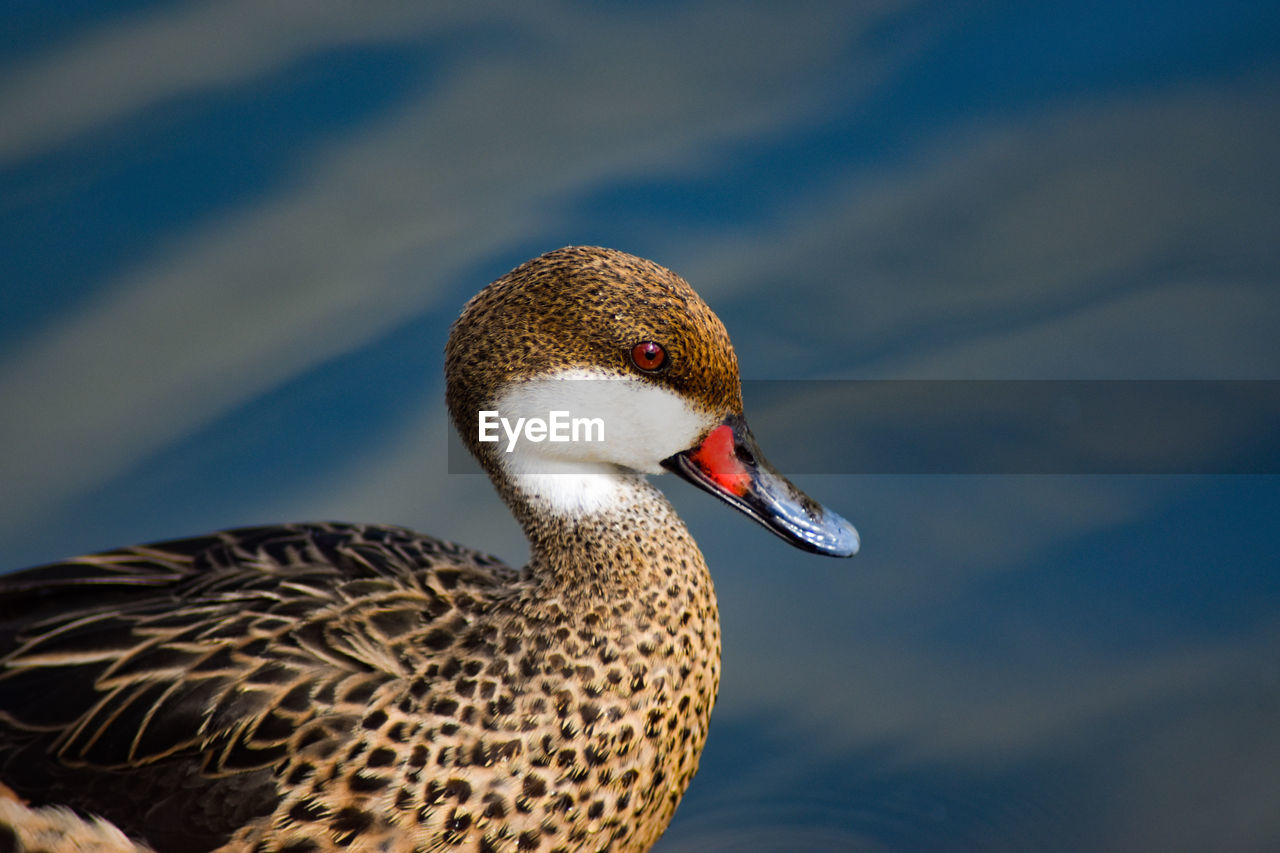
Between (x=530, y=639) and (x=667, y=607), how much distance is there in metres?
0.20

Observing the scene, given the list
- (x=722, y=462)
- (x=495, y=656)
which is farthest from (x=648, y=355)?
(x=495, y=656)

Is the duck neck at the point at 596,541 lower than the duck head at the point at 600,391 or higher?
lower

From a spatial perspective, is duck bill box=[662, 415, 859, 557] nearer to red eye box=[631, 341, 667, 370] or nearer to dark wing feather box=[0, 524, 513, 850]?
red eye box=[631, 341, 667, 370]

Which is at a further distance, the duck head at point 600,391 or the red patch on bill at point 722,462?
the red patch on bill at point 722,462

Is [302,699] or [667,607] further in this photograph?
[667,607]

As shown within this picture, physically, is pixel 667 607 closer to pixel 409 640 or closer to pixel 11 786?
pixel 409 640


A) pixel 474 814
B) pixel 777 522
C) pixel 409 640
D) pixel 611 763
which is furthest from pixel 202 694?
pixel 777 522

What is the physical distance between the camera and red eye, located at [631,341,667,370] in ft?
5.70

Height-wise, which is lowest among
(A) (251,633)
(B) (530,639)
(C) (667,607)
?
(A) (251,633)

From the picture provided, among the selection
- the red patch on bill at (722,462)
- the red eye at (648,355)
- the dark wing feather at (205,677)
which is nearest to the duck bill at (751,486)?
the red patch on bill at (722,462)

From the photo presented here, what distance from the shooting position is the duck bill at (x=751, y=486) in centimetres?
186

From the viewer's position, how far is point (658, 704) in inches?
71.9

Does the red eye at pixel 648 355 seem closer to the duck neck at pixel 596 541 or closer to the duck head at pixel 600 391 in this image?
the duck head at pixel 600 391

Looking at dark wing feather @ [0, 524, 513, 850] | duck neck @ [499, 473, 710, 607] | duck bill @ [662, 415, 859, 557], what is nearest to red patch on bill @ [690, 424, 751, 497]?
duck bill @ [662, 415, 859, 557]
